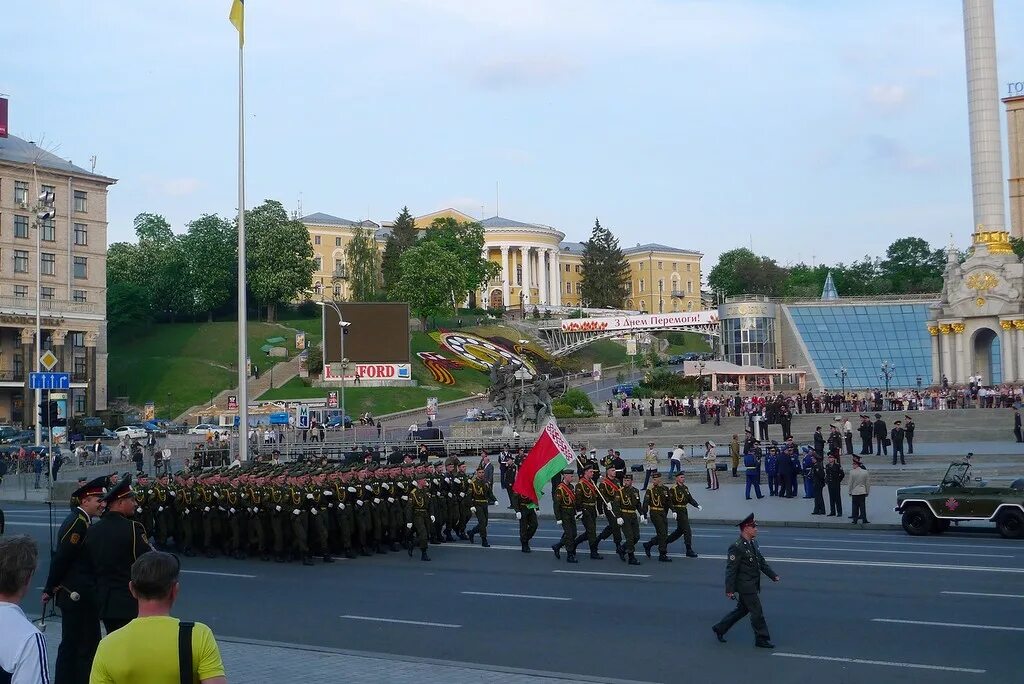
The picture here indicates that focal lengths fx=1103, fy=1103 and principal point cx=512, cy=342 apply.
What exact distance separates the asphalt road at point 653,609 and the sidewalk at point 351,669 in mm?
573

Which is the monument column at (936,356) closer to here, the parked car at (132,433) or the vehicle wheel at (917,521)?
the vehicle wheel at (917,521)

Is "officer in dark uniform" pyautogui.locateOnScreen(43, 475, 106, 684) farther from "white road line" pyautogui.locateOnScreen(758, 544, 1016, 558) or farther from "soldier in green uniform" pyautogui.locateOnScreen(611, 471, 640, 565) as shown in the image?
"white road line" pyautogui.locateOnScreen(758, 544, 1016, 558)

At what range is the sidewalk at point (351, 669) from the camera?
10.4 meters

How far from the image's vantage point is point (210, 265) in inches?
3942

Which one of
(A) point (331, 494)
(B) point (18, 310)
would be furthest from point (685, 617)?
(B) point (18, 310)

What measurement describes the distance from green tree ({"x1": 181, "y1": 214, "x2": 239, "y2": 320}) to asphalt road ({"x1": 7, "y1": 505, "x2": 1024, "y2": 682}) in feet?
268

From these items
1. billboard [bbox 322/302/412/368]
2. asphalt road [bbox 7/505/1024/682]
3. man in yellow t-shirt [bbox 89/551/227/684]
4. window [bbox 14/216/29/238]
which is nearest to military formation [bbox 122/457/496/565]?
asphalt road [bbox 7/505/1024/682]

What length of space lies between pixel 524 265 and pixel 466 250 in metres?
26.1

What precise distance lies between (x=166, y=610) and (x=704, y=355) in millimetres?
92645

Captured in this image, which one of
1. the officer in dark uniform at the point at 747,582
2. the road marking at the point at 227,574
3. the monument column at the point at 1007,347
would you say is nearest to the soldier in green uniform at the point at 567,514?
the road marking at the point at 227,574

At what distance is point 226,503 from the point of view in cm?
2112

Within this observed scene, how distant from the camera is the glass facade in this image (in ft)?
242

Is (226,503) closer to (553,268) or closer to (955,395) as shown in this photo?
(955,395)

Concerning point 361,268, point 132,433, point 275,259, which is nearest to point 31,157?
point 132,433
